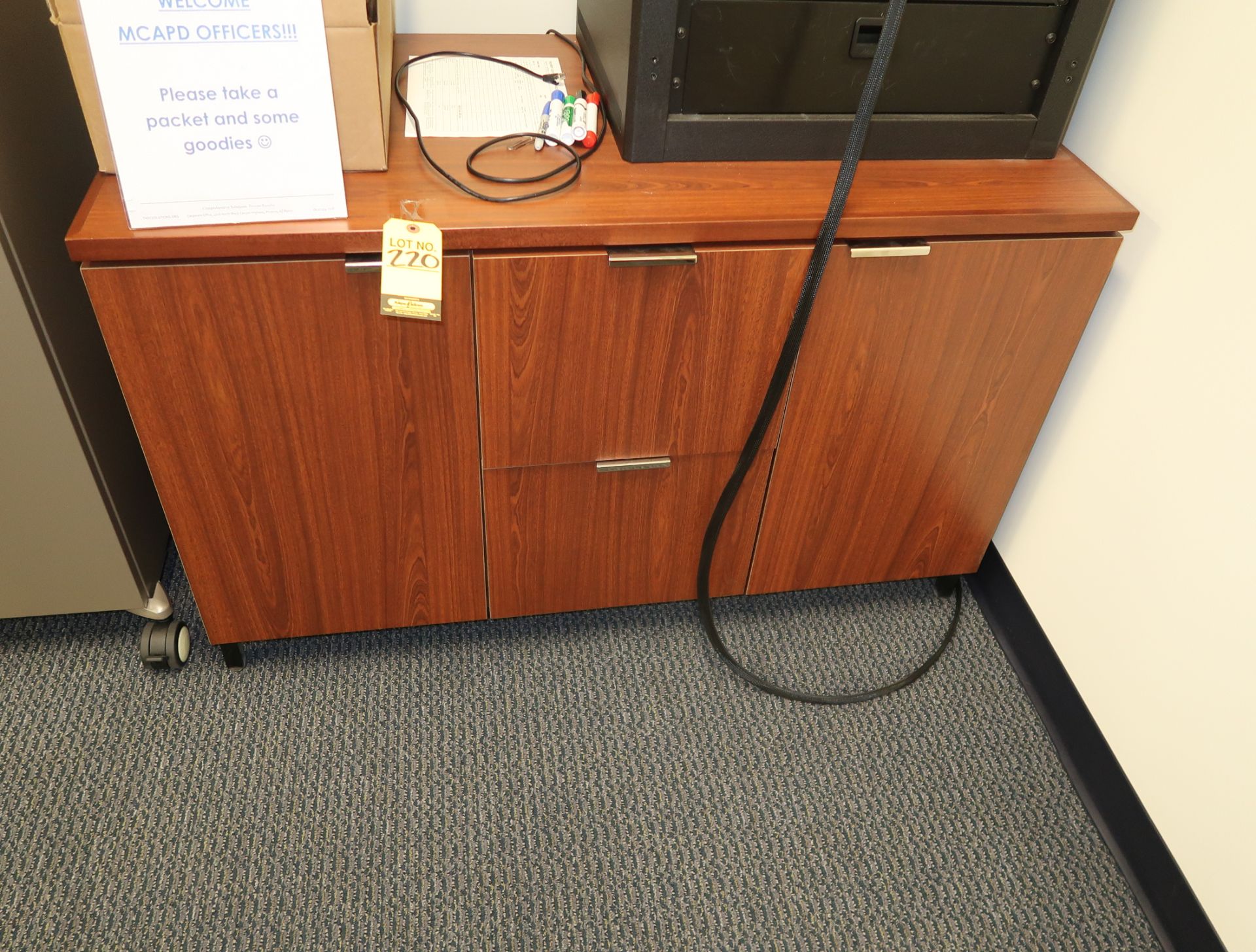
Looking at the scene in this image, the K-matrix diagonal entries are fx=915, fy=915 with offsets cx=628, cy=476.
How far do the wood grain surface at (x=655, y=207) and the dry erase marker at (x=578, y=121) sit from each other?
0.09 ft

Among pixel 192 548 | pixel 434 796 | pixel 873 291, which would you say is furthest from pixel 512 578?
pixel 873 291

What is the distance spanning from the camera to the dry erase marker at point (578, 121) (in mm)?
998

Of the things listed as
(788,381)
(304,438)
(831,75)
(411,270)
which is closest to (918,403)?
(788,381)

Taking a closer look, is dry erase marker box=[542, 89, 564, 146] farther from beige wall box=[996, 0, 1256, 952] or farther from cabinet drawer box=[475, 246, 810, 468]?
beige wall box=[996, 0, 1256, 952]

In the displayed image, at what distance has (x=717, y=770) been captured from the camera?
121 cm

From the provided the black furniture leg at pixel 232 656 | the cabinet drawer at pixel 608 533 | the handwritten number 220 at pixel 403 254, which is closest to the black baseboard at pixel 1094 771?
the cabinet drawer at pixel 608 533

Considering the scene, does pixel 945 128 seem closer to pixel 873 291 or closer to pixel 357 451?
pixel 873 291

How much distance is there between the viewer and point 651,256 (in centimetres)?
90

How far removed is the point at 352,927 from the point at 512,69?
105cm

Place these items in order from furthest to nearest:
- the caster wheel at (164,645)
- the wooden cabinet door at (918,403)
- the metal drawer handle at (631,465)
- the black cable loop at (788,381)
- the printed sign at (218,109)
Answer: the caster wheel at (164,645), the metal drawer handle at (631,465), the wooden cabinet door at (918,403), the black cable loop at (788,381), the printed sign at (218,109)

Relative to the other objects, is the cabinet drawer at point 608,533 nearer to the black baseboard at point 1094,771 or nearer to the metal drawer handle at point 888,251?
the metal drawer handle at point 888,251

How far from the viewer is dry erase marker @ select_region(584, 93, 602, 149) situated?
1.00 meters

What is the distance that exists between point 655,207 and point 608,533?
0.44 m

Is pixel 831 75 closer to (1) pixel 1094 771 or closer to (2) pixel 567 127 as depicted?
(2) pixel 567 127
